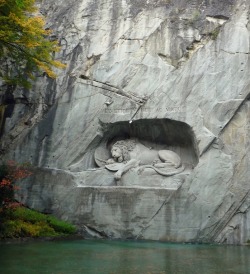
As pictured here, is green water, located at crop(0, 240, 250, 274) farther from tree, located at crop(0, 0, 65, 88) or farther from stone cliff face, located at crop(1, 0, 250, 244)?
tree, located at crop(0, 0, 65, 88)

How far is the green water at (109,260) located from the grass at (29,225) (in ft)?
3.88

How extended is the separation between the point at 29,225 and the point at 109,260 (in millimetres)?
4362

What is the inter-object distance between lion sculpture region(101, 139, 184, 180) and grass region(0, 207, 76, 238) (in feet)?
8.50

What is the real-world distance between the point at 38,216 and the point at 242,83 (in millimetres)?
8351

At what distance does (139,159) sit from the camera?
13.6 m

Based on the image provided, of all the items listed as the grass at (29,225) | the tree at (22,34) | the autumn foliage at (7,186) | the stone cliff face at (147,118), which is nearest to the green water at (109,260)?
the grass at (29,225)

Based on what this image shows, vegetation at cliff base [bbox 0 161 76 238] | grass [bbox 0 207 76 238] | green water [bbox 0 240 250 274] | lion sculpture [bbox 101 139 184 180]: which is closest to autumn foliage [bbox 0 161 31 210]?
vegetation at cliff base [bbox 0 161 76 238]

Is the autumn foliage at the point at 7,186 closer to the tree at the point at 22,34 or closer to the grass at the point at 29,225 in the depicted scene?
the grass at the point at 29,225

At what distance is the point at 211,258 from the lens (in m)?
8.04

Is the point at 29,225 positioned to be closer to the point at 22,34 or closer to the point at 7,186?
the point at 7,186

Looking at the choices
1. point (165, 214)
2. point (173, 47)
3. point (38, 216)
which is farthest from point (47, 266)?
point (173, 47)

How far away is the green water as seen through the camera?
21.0ft

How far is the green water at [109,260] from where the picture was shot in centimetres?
641

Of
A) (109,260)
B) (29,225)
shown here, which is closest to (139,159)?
(29,225)
